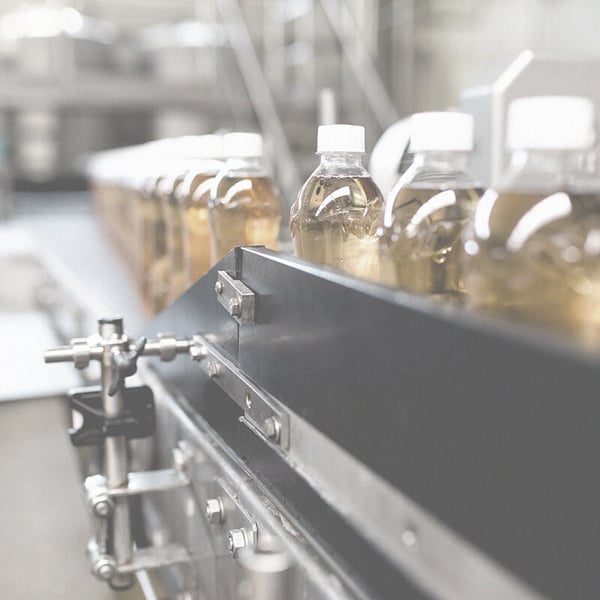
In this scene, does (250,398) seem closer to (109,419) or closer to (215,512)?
(215,512)

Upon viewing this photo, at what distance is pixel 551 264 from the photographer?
1.36 feet

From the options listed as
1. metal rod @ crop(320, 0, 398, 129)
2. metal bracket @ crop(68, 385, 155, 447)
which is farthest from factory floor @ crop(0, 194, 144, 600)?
metal rod @ crop(320, 0, 398, 129)

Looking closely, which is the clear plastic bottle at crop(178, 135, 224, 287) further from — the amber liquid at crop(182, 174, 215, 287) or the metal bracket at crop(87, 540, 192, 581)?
the metal bracket at crop(87, 540, 192, 581)

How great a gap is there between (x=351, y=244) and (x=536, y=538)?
38cm

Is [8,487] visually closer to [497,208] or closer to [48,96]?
[497,208]

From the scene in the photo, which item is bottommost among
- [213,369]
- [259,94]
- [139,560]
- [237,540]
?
[139,560]

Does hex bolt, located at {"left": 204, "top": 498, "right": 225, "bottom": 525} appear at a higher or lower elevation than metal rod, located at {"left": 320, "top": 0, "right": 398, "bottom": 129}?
lower

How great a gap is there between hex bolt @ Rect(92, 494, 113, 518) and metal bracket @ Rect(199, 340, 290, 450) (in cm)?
16

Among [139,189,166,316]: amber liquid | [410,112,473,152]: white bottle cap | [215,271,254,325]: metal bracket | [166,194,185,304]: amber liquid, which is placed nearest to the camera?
[410,112,473,152]: white bottle cap

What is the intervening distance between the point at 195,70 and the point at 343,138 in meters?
3.34

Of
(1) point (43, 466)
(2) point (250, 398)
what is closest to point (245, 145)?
(2) point (250, 398)

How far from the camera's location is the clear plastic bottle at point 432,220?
555 mm

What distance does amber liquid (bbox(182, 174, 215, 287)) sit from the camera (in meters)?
0.96

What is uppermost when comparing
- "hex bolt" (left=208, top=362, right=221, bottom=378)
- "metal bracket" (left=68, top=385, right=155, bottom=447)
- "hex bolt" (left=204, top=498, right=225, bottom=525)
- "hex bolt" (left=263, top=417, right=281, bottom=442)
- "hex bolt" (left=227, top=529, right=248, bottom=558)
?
"hex bolt" (left=208, top=362, right=221, bottom=378)
